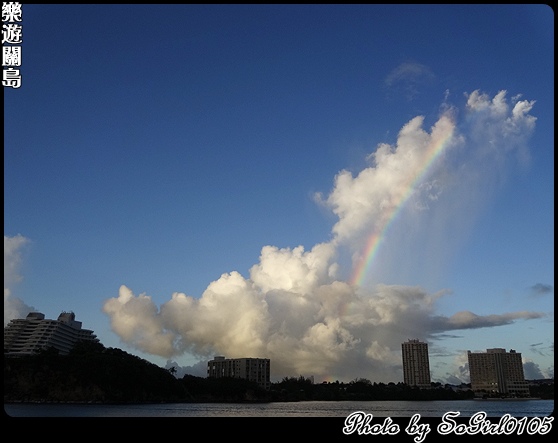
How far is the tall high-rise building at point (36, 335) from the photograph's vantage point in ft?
206

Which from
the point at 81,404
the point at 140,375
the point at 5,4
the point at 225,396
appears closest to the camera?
the point at 5,4

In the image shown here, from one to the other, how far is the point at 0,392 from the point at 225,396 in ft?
207

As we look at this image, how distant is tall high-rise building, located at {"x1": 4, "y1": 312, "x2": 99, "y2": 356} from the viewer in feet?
206

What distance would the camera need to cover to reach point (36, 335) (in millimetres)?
64625

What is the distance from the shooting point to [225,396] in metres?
65.6

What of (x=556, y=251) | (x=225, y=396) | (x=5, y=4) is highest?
(x=5, y=4)

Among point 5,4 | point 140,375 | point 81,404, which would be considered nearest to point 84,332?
point 140,375

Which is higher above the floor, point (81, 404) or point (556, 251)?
point (556, 251)
